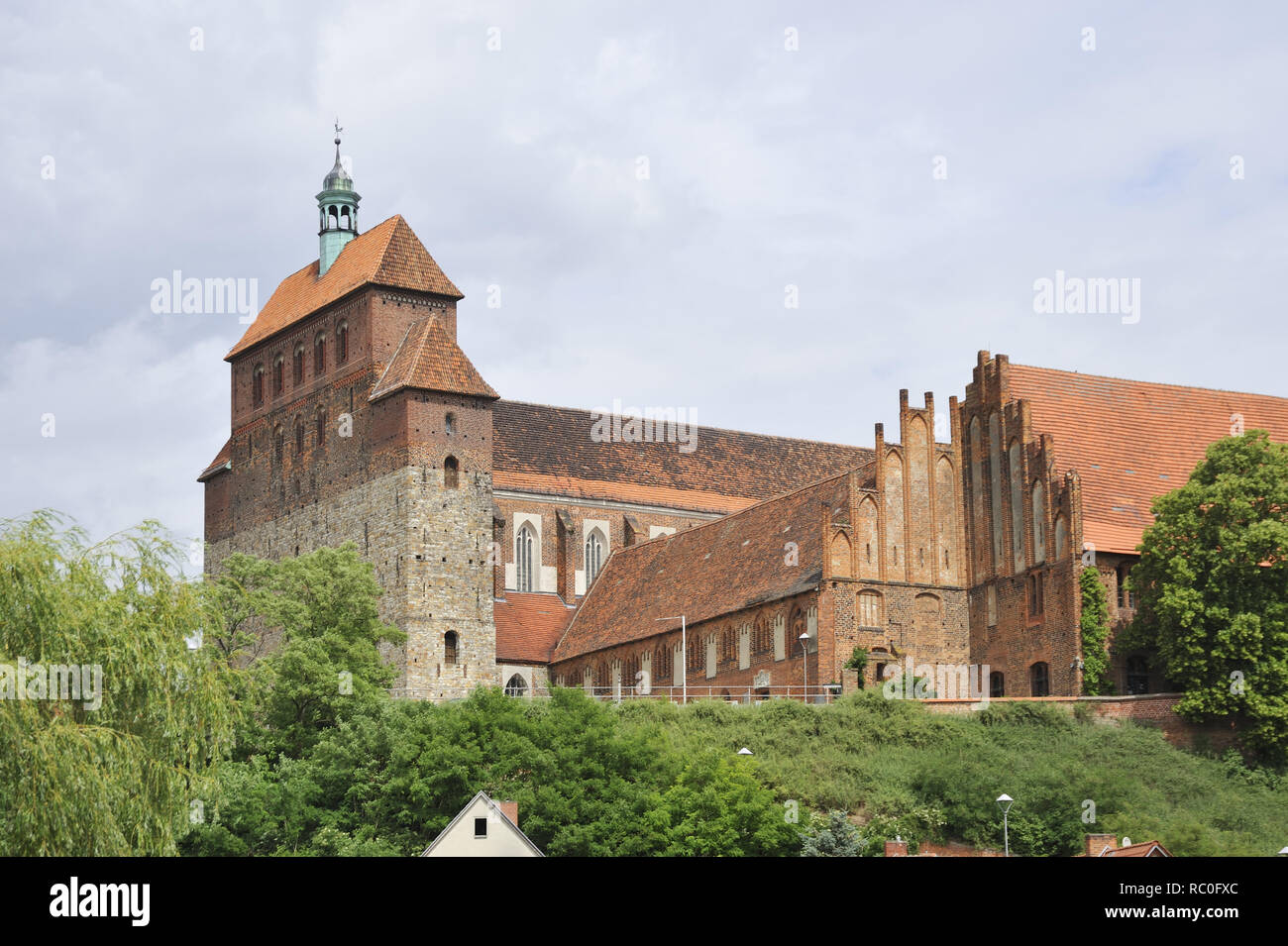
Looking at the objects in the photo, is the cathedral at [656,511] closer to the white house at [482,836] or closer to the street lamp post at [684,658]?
the street lamp post at [684,658]

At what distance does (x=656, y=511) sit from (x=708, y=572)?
636 inches

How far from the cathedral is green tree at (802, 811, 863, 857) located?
13170mm

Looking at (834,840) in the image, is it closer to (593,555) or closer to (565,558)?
(565,558)

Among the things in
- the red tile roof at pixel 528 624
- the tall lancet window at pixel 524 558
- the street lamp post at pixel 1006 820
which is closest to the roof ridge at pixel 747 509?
the tall lancet window at pixel 524 558

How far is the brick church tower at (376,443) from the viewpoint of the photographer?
246 ft

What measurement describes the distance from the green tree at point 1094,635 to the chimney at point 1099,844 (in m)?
13.9

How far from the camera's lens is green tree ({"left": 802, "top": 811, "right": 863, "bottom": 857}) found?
49469 millimetres

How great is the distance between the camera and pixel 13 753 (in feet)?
75.6

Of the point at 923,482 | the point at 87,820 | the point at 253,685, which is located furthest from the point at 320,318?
the point at 87,820

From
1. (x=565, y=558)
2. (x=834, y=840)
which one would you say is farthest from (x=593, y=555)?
(x=834, y=840)

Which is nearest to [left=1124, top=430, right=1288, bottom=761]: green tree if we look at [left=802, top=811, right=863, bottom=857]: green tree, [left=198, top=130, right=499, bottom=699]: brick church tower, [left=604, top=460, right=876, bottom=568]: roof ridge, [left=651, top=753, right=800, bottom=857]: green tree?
[left=802, top=811, right=863, bottom=857]: green tree

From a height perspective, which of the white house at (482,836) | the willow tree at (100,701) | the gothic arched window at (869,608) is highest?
the gothic arched window at (869,608)

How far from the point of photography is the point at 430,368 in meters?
77.9
